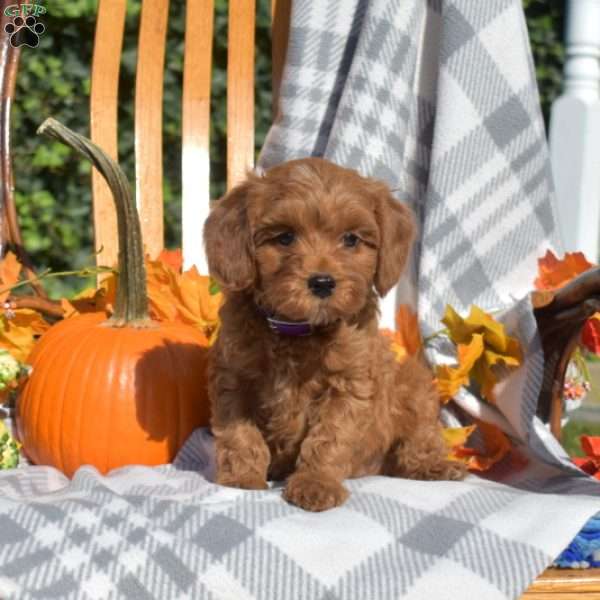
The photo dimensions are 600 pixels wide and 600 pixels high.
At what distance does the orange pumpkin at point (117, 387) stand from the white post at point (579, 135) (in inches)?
88.1

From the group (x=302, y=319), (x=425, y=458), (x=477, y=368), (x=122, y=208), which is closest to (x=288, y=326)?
(x=302, y=319)

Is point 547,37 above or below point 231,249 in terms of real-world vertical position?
above

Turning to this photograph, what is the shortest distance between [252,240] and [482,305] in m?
1.31

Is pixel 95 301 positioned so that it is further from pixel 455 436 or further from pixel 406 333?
pixel 455 436

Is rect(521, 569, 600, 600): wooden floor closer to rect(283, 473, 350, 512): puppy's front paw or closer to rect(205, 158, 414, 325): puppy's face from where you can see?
rect(283, 473, 350, 512): puppy's front paw

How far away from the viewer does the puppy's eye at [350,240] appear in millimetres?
2680

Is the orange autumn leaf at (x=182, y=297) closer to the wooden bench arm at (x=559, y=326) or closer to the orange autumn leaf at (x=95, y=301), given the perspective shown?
the orange autumn leaf at (x=95, y=301)

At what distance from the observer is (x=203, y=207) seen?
13.4 feet

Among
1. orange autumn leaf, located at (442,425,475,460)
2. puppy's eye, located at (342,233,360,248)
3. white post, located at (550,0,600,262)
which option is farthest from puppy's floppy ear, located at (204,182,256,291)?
white post, located at (550,0,600,262)

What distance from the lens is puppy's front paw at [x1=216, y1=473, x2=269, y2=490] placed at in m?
2.65

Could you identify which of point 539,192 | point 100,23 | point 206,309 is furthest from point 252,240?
point 100,23

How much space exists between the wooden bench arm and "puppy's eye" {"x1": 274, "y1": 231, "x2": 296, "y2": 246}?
90 cm

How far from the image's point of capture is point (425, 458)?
3.01m

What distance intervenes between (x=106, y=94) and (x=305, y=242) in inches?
69.6
